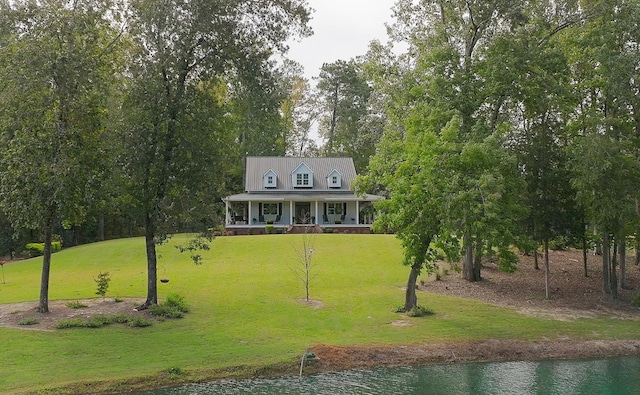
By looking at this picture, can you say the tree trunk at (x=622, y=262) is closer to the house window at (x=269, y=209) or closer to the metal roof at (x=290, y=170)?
the metal roof at (x=290, y=170)

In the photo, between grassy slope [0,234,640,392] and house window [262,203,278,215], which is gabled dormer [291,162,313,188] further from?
grassy slope [0,234,640,392]

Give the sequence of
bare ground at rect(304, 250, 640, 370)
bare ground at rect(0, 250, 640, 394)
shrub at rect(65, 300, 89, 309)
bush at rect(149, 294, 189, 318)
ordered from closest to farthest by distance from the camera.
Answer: bare ground at rect(0, 250, 640, 394) < bare ground at rect(304, 250, 640, 370) < bush at rect(149, 294, 189, 318) < shrub at rect(65, 300, 89, 309)

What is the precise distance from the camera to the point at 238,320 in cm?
1825

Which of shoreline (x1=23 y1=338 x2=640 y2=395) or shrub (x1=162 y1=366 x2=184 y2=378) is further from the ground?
shrub (x1=162 y1=366 x2=184 y2=378)

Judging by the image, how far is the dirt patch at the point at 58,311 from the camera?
16.8 m

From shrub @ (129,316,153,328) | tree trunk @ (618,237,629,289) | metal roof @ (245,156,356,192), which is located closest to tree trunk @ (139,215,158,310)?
shrub @ (129,316,153,328)

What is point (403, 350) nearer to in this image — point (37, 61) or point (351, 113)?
point (37, 61)

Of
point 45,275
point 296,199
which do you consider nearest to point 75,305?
point 45,275

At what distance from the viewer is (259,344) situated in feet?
52.1

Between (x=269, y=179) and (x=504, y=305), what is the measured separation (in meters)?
26.6

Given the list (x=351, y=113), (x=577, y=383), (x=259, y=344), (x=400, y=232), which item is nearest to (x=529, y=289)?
(x=400, y=232)

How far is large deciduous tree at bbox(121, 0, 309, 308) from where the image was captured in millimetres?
17281

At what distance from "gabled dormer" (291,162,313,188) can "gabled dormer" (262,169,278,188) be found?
1.45 m

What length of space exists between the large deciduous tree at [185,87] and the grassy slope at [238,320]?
10.9 ft
